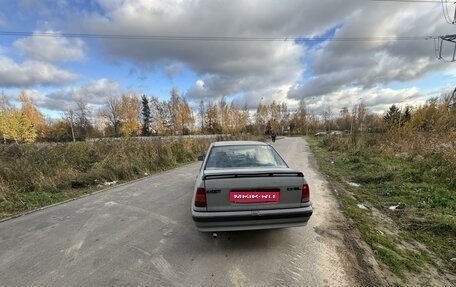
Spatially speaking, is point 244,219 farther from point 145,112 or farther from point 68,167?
point 145,112

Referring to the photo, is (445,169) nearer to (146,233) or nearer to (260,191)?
(260,191)

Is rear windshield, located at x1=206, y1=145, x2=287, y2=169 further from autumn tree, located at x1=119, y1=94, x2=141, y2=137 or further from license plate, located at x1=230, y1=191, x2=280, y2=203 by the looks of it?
autumn tree, located at x1=119, y1=94, x2=141, y2=137

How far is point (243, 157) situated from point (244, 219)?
1.50 meters

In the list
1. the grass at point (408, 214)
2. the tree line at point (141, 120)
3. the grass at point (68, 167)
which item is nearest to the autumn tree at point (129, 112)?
the tree line at point (141, 120)

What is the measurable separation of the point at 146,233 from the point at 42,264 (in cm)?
152

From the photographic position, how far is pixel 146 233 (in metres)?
4.71

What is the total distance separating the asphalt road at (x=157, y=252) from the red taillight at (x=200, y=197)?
2.43 ft

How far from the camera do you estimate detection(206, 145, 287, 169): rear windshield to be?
15.4ft

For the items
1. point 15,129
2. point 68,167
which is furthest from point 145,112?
point 68,167

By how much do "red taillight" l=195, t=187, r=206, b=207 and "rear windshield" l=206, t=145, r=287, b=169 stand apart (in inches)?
33.5

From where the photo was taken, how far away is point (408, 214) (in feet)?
18.6

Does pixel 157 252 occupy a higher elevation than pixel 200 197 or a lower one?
lower

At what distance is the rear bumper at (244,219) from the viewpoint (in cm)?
368

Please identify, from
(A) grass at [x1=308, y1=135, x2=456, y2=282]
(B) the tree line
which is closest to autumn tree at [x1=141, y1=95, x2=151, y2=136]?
(B) the tree line
